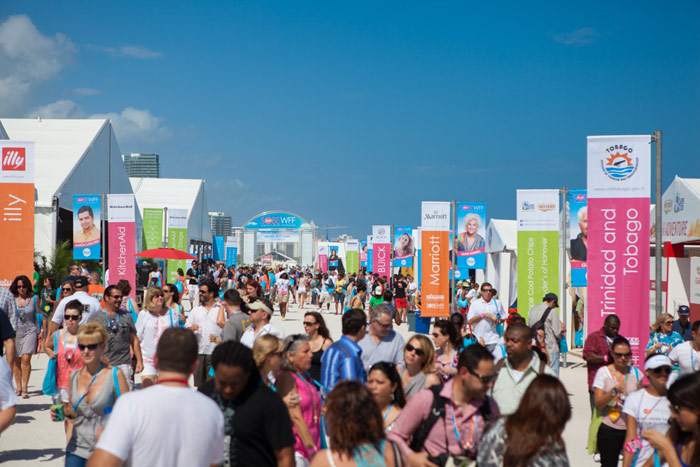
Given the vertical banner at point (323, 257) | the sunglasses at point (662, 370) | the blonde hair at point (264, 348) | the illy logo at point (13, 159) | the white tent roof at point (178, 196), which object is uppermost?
the white tent roof at point (178, 196)

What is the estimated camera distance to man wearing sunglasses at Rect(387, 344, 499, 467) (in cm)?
358

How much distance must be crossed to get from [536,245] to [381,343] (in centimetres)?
832

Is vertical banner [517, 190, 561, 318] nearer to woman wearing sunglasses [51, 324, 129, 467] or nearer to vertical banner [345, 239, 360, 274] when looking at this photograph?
woman wearing sunglasses [51, 324, 129, 467]

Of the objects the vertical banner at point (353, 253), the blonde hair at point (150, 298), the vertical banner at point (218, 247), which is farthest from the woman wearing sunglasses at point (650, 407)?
the vertical banner at point (218, 247)

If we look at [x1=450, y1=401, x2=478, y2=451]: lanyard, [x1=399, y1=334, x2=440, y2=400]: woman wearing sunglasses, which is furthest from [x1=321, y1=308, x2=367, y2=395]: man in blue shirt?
[x1=450, y1=401, x2=478, y2=451]: lanyard

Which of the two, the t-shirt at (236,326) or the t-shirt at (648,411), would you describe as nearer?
the t-shirt at (648,411)

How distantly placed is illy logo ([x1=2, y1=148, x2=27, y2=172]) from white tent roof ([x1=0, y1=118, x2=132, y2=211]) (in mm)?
14228

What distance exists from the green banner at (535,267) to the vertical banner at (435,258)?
312cm

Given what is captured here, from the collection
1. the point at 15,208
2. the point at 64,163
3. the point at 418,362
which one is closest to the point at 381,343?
the point at 418,362

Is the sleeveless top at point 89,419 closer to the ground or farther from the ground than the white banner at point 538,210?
closer to the ground

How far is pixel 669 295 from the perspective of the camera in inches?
565

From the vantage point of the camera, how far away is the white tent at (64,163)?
82.2 ft

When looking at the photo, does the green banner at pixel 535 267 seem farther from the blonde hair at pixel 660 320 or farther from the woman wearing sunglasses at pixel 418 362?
the woman wearing sunglasses at pixel 418 362

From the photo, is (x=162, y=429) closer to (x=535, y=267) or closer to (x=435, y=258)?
(x=535, y=267)
